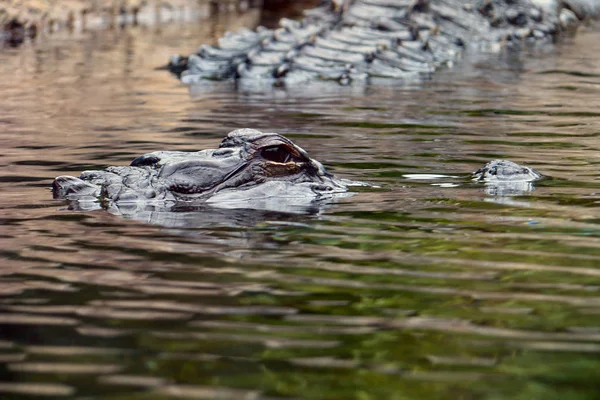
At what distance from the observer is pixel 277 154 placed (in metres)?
6.12

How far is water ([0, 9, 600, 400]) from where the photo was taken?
10.5 feet

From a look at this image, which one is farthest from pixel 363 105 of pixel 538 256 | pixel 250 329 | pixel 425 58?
pixel 250 329

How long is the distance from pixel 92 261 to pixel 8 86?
29.5 ft

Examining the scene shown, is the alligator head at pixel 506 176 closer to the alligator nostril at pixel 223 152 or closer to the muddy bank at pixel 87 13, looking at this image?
the alligator nostril at pixel 223 152

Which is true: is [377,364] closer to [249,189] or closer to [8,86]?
[249,189]

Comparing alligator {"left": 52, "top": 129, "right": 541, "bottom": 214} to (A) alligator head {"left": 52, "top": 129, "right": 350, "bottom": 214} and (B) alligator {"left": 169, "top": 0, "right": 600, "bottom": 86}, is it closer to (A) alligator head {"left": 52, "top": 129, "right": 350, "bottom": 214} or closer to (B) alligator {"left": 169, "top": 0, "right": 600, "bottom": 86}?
(A) alligator head {"left": 52, "top": 129, "right": 350, "bottom": 214}

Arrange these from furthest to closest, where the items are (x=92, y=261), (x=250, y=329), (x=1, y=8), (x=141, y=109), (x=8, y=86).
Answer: (x=1, y=8), (x=8, y=86), (x=141, y=109), (x=92, y=261), (x=250, y=329)

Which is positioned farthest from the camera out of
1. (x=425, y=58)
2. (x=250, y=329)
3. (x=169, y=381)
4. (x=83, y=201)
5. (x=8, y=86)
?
(x=425, y=58)

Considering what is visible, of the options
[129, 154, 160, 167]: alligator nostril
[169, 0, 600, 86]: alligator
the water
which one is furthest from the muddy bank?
[129, 154, 160, 167]: alligator nostril

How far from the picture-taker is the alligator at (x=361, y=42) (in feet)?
45.8

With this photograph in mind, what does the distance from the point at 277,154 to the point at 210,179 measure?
413 millimetres

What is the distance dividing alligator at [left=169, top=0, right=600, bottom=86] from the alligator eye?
7373 millimetres

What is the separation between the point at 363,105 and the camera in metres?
11.2

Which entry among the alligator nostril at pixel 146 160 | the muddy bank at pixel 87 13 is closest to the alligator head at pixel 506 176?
the alligator nostril at pixel 146 160
